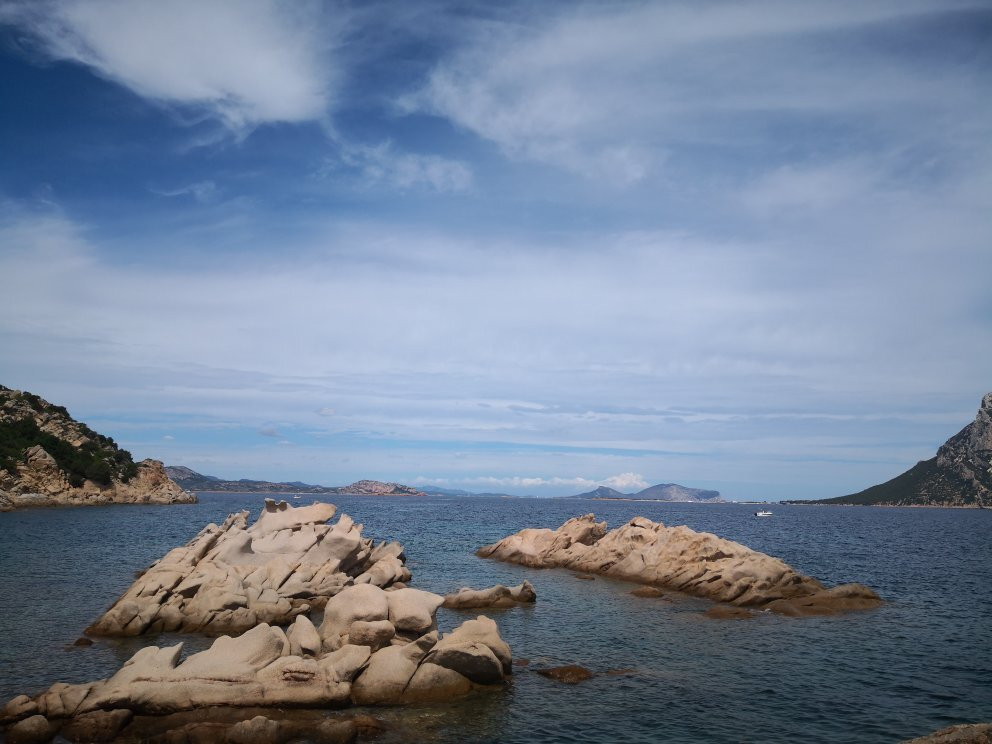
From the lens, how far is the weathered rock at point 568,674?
1189 inches

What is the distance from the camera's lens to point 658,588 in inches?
2256

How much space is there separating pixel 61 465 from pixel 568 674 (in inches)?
5870

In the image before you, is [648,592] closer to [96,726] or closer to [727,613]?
[727,613]

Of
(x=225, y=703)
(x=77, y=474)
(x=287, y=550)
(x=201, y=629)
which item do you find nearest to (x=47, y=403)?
(x=77, y=474)

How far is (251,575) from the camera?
145ft

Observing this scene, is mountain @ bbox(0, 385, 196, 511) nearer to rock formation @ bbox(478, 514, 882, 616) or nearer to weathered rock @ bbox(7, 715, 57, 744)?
rock formation @ bbox(478, 514, 882, 616)

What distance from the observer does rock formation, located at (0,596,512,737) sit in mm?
23594

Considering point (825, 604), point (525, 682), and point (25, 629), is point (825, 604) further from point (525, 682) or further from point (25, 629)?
point (25, 629)

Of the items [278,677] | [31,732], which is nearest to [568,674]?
[278,677]

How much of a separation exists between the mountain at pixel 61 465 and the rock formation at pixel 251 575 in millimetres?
90273

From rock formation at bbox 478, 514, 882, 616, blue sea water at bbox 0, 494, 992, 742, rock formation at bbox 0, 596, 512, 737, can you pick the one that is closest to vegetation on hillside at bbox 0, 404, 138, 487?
blue sea water at bbox 0, 494, 992, 742

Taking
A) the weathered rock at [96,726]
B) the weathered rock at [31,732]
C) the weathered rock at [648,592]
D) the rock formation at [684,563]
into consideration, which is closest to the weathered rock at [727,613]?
the rock formation at [684,563]

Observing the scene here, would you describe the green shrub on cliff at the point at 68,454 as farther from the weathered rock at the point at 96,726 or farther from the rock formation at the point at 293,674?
the weathered rock at the point at 96,726

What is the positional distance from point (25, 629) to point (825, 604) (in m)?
48.6
